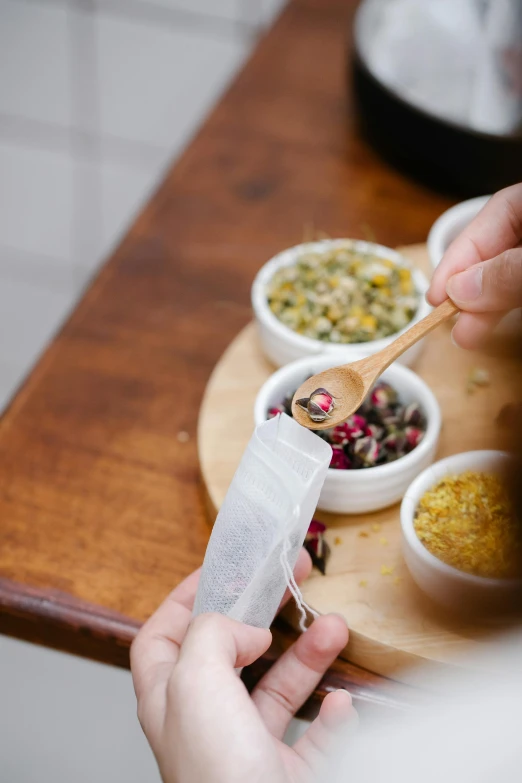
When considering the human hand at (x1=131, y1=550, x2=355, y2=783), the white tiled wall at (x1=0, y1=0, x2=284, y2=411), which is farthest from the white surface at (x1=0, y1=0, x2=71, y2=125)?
the human hand at (x1=131, y1=550, x2=355, y2=783)

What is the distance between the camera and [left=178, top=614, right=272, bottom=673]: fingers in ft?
2.06

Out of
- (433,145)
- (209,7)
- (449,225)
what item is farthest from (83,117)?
(449,225)

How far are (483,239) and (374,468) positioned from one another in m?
0.27

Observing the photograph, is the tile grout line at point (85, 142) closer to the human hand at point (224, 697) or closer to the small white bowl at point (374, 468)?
the small white bowl at point (374, 468)

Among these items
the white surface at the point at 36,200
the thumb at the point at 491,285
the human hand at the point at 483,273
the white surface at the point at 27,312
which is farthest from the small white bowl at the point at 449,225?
the white surface at the point at 27,312

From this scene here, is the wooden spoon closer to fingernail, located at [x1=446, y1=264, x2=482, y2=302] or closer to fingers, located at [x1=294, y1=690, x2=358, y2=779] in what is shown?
fingernail, located at [x1=446, y1=264, x2=482, y2=302]

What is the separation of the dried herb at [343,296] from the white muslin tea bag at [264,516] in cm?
37

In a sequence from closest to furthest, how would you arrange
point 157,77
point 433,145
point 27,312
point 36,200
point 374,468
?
point 374,468, point 433,145, point 157,77, point 36,200, point 27,312

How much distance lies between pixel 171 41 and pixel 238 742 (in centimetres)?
196

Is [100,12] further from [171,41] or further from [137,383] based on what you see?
[137,383]

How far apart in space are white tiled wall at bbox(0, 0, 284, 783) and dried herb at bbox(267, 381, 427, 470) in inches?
43.5

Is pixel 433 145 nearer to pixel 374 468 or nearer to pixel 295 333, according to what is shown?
pixel 295 333

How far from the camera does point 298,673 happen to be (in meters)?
0.80

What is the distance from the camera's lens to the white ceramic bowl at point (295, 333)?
1.00 m
